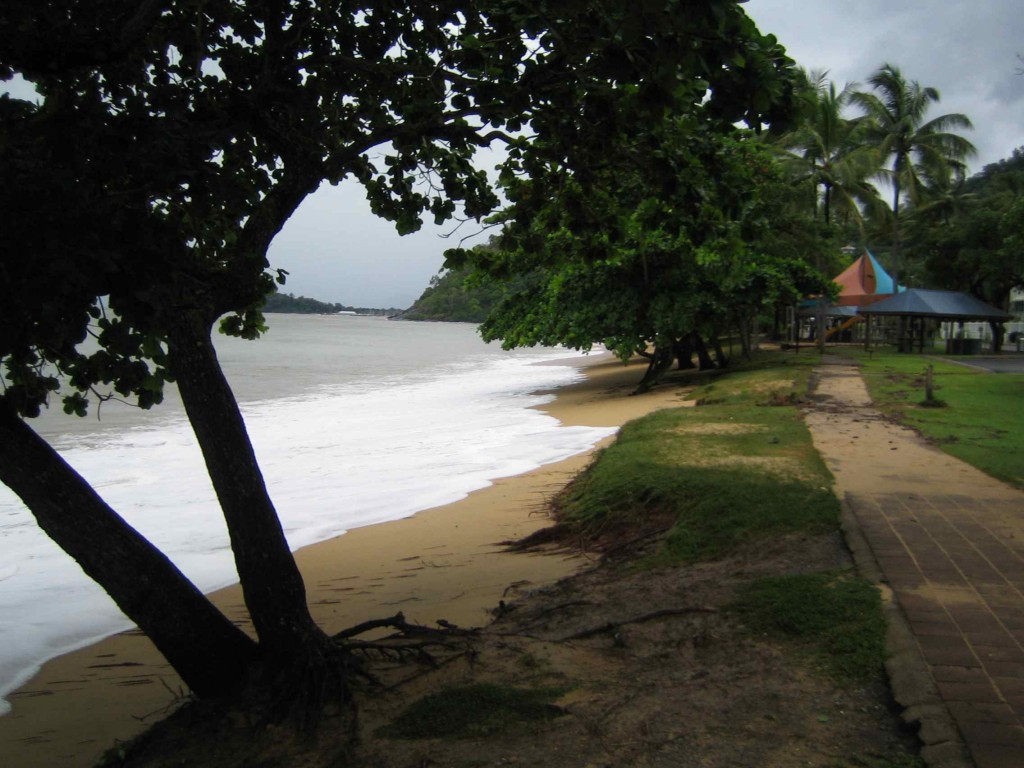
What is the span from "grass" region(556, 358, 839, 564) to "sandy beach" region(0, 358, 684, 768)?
66cm

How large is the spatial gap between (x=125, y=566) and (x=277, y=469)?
30.1ft

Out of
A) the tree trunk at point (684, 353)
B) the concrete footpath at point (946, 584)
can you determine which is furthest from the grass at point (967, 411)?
the tree trunk at point (684, 353)

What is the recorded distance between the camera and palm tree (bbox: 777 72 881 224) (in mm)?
32656

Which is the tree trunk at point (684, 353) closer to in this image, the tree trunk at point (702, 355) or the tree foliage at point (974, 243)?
the tree trunk at point (702, 355)

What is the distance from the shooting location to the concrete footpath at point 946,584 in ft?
11.1

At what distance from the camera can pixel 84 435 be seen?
56.0 ft

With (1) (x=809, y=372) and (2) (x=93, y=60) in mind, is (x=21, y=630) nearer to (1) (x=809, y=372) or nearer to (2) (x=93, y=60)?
(2) (x=93, y=60)

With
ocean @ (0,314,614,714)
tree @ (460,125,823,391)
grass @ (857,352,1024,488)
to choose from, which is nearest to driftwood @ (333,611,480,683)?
ocean @ (0,314,614,714)

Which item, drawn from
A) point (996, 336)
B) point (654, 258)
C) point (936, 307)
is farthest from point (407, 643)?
point (996, 336)

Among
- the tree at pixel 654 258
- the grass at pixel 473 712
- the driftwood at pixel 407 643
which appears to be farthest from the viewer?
the tree at pixel 654 258

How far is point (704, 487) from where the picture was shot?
741 centimetres

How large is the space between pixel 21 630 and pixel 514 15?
5456 millimetres

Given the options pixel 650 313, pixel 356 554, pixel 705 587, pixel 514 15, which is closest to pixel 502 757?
pixel 705 587

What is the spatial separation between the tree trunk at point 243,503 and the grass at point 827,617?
86.9 inches
